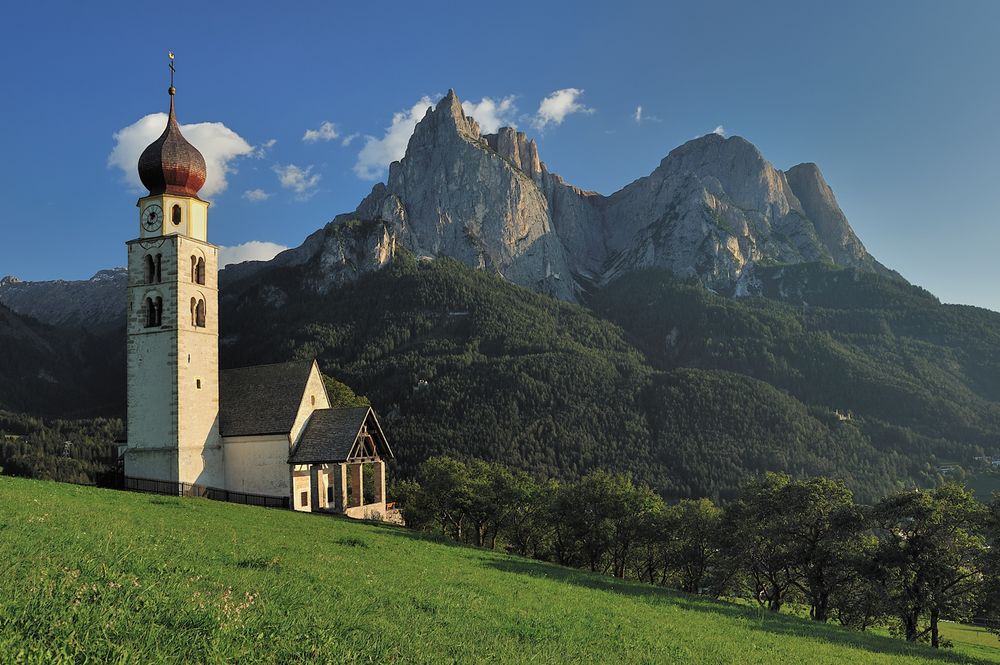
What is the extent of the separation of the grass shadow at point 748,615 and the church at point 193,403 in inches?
647

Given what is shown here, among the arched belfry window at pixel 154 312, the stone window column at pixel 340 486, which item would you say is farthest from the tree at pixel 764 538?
the arched belfry window at pixel 154 312

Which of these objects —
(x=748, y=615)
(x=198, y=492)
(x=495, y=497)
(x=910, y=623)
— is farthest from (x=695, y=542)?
(x=198, y=492)

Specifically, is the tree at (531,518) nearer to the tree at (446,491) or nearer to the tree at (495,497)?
the tree at (495,497)

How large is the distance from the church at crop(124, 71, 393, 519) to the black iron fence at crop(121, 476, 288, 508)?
6cm

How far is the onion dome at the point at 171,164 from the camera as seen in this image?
4497cm

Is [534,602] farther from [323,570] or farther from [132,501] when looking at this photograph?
[132,501]

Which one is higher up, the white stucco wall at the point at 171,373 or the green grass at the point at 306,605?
the white stucco wall at the point at 171,373

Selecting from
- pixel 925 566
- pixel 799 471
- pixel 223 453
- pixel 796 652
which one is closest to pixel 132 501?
pixel 223 453

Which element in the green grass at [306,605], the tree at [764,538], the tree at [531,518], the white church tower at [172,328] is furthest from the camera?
the tree at [531,518]

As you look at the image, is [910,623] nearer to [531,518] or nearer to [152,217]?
[531,518]

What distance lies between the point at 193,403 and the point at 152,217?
11637 millimetres

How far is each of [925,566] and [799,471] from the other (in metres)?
158

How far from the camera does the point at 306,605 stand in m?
13.6

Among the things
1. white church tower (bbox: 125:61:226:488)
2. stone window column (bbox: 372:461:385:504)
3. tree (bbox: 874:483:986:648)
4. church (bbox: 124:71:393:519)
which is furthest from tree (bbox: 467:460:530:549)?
tree (bbox: 874:483:986:648)
